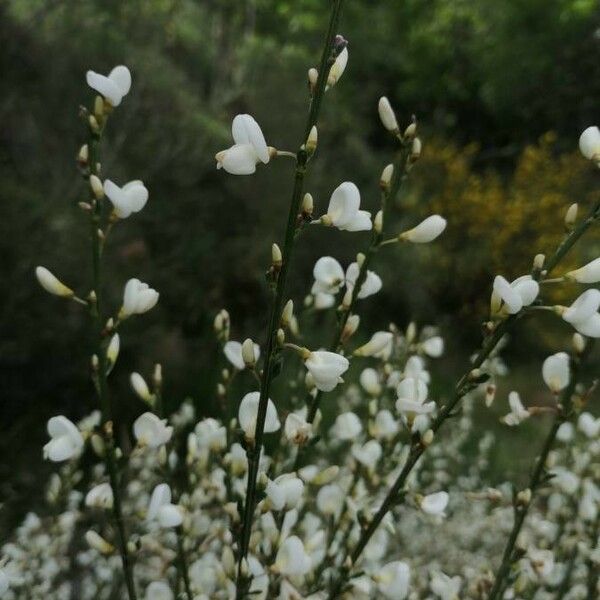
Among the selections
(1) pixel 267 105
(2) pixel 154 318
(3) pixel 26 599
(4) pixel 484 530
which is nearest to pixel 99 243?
(3) pixel 26 599

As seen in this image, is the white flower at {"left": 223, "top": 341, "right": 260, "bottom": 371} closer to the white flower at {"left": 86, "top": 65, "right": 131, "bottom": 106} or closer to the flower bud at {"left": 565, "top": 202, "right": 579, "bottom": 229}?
the white flower at {"left": 86, "top": 65, "right": 131, "bottom": 106}

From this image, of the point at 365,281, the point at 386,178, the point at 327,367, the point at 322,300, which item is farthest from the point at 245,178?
the point at 327,367

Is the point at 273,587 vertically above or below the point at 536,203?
below

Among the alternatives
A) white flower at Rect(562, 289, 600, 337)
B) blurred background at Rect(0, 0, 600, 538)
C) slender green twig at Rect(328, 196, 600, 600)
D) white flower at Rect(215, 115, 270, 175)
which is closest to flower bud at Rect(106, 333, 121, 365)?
white flower at Rect(215, 115, 270, 175)

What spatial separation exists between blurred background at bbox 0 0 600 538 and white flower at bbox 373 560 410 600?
6.22 ft

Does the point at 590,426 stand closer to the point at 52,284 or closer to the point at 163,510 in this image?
the point at 163,510

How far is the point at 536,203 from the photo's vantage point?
28.2 feet

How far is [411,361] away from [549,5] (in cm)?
1198

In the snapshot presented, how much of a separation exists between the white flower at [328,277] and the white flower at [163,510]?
411mm

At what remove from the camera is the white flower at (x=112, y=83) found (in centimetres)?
100

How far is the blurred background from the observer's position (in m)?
3.86

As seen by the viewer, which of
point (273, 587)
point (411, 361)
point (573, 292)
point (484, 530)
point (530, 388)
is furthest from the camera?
point (530, 388)

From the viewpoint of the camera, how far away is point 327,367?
36.3 inches

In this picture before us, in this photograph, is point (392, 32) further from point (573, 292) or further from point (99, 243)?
point (99, 243)
